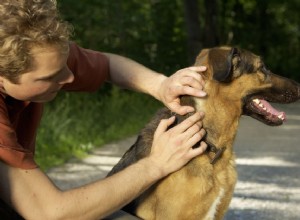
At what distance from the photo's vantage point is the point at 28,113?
11.7ft

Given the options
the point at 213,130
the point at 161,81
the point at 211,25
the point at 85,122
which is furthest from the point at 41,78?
the point at 211,25

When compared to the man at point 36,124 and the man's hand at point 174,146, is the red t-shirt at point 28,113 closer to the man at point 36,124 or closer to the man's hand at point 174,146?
the man at point 36,124

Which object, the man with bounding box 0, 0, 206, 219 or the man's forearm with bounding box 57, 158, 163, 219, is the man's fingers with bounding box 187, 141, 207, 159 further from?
the man's forearm with bounding box 57, 158, 163, 219

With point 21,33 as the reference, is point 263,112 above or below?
below

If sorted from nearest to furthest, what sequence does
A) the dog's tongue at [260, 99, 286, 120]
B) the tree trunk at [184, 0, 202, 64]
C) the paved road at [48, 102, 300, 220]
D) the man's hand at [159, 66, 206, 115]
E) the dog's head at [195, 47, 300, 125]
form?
the man's hand at [159, 66, 206, 115]
the dog's head at [195, 47, 300, 125]
the dog's tongue at [260, 99, 286, 120]
the paved road at [48, 102, 300, 220]
the tree trunk at [184, 0, 202, 64]

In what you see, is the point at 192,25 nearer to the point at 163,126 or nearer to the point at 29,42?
the point at 163,126

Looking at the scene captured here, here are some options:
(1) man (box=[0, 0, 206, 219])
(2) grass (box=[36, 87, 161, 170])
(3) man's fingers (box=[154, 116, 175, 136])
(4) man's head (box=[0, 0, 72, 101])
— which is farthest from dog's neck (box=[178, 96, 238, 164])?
(2) grass (box=[36, 87, 161, 170])

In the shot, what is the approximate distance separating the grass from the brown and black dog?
4547mm

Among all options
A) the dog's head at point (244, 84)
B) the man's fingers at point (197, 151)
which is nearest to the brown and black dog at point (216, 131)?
the dog's head at point (244, 84)

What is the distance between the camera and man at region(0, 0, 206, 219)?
290 cm

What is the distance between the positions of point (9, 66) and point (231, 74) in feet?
5.50

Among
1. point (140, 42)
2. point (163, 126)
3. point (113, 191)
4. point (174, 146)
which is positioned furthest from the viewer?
point (140, 42)

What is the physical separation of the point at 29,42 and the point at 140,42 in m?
12.9

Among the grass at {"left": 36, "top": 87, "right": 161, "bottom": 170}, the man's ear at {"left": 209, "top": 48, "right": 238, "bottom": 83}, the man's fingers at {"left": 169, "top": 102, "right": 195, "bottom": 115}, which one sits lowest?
the grass at {"left": 36, "top": 87, "right": 161, "bottom": 170}
